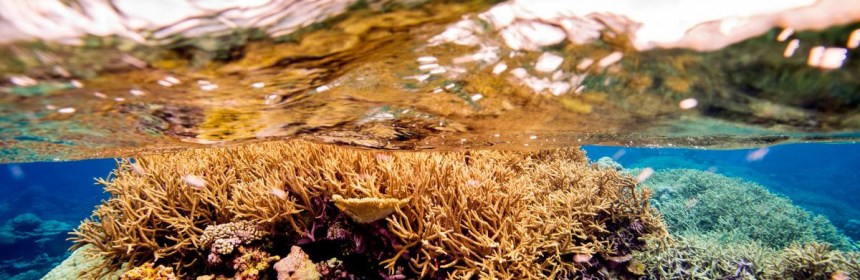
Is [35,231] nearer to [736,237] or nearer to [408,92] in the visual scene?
[408,92]

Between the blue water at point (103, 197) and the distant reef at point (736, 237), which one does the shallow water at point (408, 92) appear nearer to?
the distant reef at point (736, 237)

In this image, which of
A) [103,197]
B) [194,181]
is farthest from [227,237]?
[103,197]

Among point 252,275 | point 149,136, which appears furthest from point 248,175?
point 149,136

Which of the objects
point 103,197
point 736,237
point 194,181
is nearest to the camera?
point 194,181

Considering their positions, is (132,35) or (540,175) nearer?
(132,35)

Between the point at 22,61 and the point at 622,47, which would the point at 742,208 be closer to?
the point at 622,47

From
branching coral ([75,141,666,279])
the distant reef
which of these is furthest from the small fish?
the distant reef

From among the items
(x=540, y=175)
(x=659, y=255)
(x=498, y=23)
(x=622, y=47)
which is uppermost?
(x=498, y=23)
